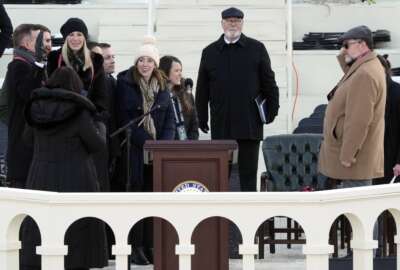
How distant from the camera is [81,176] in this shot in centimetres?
918

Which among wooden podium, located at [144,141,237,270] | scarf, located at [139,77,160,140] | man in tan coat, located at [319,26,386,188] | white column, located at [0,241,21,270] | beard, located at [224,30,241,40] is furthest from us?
beard, located at [224,30,241,40]

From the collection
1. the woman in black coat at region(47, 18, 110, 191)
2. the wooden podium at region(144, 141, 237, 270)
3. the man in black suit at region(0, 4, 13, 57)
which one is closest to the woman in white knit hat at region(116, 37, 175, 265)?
the woman in black coat at region(47, 18, 110, 191)

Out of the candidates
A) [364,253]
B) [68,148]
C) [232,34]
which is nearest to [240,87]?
[232,34]

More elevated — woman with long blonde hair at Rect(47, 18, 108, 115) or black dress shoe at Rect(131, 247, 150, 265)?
woman with long blonde hair at Rect(47, 18, 108, 115)

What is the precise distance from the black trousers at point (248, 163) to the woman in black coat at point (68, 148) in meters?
2.56

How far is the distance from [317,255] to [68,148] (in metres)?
2.41

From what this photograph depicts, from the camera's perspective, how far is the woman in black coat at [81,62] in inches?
397

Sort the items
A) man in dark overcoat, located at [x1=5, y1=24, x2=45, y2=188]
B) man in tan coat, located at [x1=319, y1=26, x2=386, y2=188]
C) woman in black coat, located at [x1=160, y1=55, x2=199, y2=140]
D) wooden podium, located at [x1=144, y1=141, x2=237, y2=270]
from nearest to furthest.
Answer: wooden podium, located at [x1=144, y1=141, x2=237, y2=270] → man in tan coat, located at [x1=319, y1=26, x2=386, y2=188] → man in dark overcoat, located at [x1=5, y1=24, x2=45, y2=188] → woman in black coat, located at [x1=160, y1=55, x2=199, y2=140]

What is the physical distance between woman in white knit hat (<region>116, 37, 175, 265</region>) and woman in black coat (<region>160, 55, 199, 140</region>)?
0.41 metres

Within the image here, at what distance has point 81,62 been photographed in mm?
10117

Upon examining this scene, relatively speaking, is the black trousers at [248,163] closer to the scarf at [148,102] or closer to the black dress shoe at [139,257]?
the scarf at [148,102]

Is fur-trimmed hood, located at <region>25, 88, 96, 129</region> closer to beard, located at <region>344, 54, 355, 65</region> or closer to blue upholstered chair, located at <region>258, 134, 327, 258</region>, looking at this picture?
beard, located at <region>344, 54, 355, 65</region>

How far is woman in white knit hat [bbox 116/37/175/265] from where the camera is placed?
10898 mm

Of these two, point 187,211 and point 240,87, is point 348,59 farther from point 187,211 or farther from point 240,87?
point 187,211
